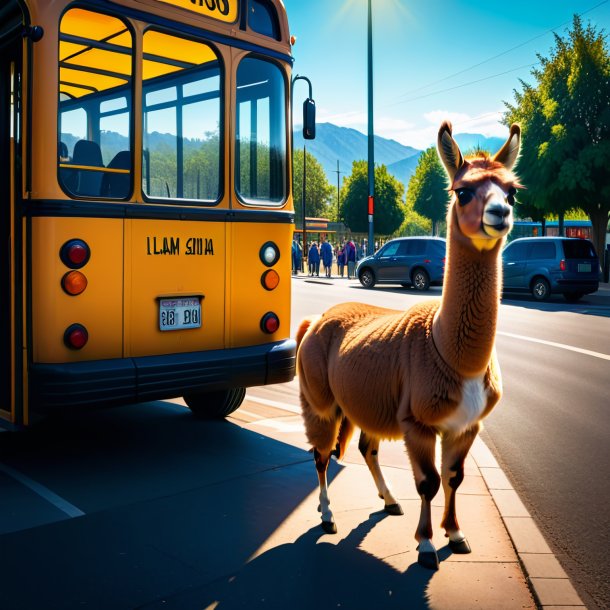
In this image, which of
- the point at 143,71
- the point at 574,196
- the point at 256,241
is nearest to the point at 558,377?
the point at 256,241

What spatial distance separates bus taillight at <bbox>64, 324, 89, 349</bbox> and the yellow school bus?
1 centimetres

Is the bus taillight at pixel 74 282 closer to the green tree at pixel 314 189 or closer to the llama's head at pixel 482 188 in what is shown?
the llama's head at pixel 482 188

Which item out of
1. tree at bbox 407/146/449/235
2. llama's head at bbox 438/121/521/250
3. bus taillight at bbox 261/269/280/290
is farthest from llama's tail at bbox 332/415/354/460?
tree at bbox 407/146/449/235

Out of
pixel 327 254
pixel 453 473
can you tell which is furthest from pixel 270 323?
pixel 327 254

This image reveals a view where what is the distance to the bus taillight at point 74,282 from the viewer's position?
17.2 ft

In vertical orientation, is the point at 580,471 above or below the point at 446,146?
below

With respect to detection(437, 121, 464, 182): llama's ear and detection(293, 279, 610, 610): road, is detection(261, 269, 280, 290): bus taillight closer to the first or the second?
detection(293, 279, 610, 610): road

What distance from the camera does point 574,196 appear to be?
91.6ft

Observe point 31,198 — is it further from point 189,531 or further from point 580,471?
point 580,471

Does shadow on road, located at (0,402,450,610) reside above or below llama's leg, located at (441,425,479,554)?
below

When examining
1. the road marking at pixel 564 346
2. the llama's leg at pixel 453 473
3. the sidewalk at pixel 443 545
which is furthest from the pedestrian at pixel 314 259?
the llama's leg at pixel 453 473

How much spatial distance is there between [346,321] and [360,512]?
1.16 m

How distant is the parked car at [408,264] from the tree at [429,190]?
63.9 metres

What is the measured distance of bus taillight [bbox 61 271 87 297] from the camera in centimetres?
525
